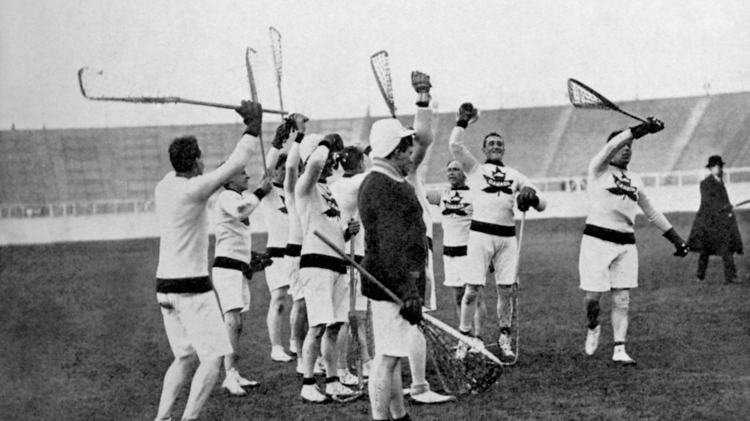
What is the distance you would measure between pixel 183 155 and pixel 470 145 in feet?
104

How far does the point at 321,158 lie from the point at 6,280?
11.6 m

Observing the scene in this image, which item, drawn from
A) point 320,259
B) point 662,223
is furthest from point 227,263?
point 662,223

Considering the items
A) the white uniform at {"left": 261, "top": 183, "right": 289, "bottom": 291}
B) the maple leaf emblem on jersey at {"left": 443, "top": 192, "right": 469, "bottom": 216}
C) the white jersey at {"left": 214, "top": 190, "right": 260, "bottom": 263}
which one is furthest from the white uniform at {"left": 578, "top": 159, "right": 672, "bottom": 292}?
the white jersey at {"left": 214, "top": 190, "right": 260, "bottom": 263}

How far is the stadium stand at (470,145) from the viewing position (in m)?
28.7

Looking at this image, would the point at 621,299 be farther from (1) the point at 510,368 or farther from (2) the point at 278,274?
(2) the point at 278,274

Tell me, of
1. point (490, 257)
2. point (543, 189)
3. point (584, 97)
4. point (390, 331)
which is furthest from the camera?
point (543, 189)

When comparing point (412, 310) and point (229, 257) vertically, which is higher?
point (412, 310)

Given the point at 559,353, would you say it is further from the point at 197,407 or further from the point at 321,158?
the point at 197,407

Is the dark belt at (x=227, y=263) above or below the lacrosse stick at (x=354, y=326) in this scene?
above

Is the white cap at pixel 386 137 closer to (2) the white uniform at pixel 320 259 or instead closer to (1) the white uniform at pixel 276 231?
(2) the white uniform at pixel 320 259

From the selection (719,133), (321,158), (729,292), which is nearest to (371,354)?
(321,158)

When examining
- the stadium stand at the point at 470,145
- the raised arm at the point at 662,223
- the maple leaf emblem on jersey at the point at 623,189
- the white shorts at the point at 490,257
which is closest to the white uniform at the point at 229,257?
the white shorts at the point at 490,257

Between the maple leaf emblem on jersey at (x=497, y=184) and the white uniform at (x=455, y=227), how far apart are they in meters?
1.12

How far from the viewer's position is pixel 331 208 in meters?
7.10
